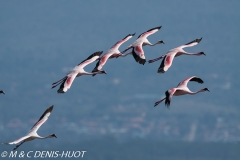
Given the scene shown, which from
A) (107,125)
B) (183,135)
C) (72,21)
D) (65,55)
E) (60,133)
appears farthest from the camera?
(72,21)

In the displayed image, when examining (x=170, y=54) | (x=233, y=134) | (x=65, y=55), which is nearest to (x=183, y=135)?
(x=233, y=134)

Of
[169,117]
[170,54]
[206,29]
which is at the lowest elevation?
[170,54]

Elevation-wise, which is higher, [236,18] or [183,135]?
[236,18]

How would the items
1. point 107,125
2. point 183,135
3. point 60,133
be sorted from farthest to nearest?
point 107,125 < point 183,135 < point 60,133

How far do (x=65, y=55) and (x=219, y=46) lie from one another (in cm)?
1690

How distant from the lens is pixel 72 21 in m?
145

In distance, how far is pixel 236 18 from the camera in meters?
136

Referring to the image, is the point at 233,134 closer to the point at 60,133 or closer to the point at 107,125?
the point at 107,125

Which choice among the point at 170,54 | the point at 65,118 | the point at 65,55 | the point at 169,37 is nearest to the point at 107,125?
the point at 65,118

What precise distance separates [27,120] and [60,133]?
927cm

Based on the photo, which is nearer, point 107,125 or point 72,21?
point 107,125

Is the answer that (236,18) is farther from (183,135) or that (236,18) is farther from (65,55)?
(183,135)

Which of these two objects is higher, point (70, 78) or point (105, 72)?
point (105, 72)

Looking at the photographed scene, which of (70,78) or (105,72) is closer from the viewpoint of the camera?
(70,78)
